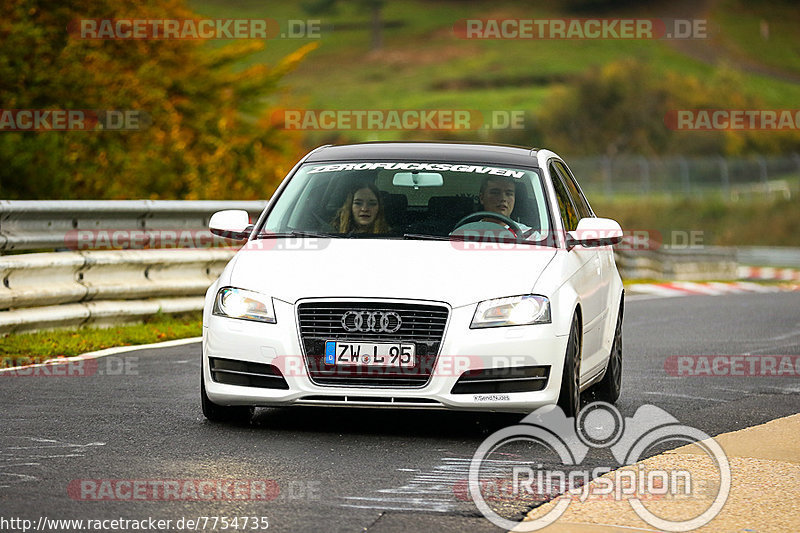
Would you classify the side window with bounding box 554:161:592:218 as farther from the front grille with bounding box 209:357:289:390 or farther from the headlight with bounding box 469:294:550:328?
the front grille with bounding box 209:357:289:390

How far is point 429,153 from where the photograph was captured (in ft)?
29.1

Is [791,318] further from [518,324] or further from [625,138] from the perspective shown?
[625,138]

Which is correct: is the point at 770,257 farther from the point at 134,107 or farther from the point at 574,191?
the point at 574,191

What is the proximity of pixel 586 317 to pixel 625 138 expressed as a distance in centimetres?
11524

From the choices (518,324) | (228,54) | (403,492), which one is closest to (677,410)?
(518,324)

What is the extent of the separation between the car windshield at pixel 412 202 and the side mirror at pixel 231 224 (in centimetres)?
11

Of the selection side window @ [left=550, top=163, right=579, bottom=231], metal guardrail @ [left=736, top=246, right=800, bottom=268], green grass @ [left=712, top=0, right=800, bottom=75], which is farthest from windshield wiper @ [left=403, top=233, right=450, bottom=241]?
green grass @ [left=712, top=0, right=800, bottom=75]

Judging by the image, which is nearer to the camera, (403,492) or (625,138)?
(403,492)

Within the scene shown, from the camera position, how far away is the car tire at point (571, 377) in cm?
761

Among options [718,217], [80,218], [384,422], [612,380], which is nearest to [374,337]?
[384,422]

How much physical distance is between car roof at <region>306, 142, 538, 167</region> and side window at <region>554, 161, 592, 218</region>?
1.51ft

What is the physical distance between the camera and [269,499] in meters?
5.87

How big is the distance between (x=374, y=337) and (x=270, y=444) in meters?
0.75

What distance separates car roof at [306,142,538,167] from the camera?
8828mm
